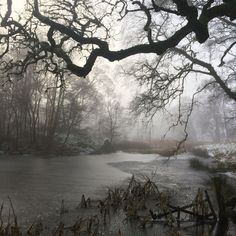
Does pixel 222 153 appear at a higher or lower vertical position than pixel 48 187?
higher

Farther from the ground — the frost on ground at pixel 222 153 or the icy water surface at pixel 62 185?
the frost on ground at pixel 222 153

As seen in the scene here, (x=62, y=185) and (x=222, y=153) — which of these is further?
(x=222, y=153)

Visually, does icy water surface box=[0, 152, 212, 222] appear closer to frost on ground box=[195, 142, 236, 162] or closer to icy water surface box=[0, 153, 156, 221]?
A: icy water surface box=[0, 153, 156, 221]

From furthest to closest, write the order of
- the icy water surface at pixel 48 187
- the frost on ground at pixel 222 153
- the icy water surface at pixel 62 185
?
the frost on ground at pixel 222 153 → the icy water surface at pixel 62 185 → the icy water surface at pixel 48 187

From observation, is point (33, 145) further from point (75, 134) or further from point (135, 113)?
point (135, 113)

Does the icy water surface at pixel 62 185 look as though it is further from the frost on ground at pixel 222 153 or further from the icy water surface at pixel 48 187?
the frost on ground at pixel 222 153

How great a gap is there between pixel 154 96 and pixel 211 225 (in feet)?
39.4

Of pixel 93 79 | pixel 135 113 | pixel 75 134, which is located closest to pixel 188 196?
pixel 135 113

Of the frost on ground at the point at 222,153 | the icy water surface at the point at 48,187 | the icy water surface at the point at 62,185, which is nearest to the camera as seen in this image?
the icy water surface at the point at 48,187

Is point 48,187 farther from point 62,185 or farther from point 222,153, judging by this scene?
point 222,153

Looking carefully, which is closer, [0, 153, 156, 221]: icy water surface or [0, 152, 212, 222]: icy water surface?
[0, 153, 156, 221]: icy water surface

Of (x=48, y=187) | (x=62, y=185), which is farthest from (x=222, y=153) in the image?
(x=48, y=187)

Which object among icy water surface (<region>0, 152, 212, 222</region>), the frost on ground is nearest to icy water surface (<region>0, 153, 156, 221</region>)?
icy water surface (<region>0, 152, 212, 222</region>)

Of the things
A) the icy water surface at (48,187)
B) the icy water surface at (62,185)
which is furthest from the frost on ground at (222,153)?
the icy water surface at (48,187)
